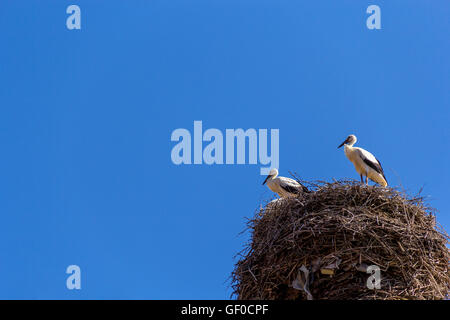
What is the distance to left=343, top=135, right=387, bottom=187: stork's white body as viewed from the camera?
12617 mm

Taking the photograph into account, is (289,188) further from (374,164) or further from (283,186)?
(374,164)

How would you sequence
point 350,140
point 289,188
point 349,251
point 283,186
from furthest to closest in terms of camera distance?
point 350,140 < point 283,186 < point 289,188 < point 349,251

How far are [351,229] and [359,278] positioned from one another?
2.27 ft

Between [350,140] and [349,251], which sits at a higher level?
[350,140]

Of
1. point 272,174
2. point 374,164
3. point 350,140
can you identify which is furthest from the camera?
point 272,174

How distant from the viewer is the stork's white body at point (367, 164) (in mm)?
12617

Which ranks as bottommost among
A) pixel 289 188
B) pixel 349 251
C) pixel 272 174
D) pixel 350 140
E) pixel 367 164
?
pixel 349 251

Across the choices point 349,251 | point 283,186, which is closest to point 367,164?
point 283,186

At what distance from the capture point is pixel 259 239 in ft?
34.2

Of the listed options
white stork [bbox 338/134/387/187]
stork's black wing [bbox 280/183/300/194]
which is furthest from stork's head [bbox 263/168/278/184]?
white stork [bbox 338/134/387/187]

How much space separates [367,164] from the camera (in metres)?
12.7

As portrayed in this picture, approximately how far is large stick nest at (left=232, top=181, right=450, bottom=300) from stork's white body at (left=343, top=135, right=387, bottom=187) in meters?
2.34
